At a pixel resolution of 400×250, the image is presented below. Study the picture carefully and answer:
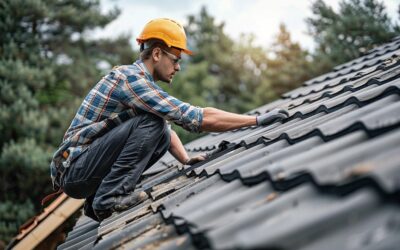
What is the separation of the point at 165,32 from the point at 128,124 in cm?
76

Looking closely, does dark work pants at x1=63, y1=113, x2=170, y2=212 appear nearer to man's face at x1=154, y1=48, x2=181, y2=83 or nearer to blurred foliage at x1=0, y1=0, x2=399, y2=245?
man's face at x1=154, y1=48, x2=181, y2=83

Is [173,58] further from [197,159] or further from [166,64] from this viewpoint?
[197,159]

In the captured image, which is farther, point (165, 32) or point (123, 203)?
point (165, 32)

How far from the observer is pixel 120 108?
2.85 m

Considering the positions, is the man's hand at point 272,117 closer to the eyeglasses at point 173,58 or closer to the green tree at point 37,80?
the eyeglasses at point 173,58

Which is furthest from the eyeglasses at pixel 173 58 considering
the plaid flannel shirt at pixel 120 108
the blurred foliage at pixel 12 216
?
the blurred foliage at pixel 12 216

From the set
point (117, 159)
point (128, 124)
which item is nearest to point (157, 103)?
point (128, 124)

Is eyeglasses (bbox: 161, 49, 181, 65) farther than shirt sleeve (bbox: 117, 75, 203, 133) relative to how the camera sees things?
Yes

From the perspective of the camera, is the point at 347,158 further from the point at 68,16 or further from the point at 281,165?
the point at 68,16

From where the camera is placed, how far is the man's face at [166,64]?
3.01 metres

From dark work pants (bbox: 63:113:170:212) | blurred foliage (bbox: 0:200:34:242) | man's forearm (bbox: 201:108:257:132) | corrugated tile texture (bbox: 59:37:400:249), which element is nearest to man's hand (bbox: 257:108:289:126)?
man's forearm (bbox: 201:108:257:132)

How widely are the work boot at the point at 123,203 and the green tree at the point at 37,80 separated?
34.2 feet

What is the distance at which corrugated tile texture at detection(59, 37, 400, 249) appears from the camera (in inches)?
38.0

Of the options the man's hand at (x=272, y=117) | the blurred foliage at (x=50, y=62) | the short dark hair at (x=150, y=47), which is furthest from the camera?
the blurred foliage at (x=50, y=62)
